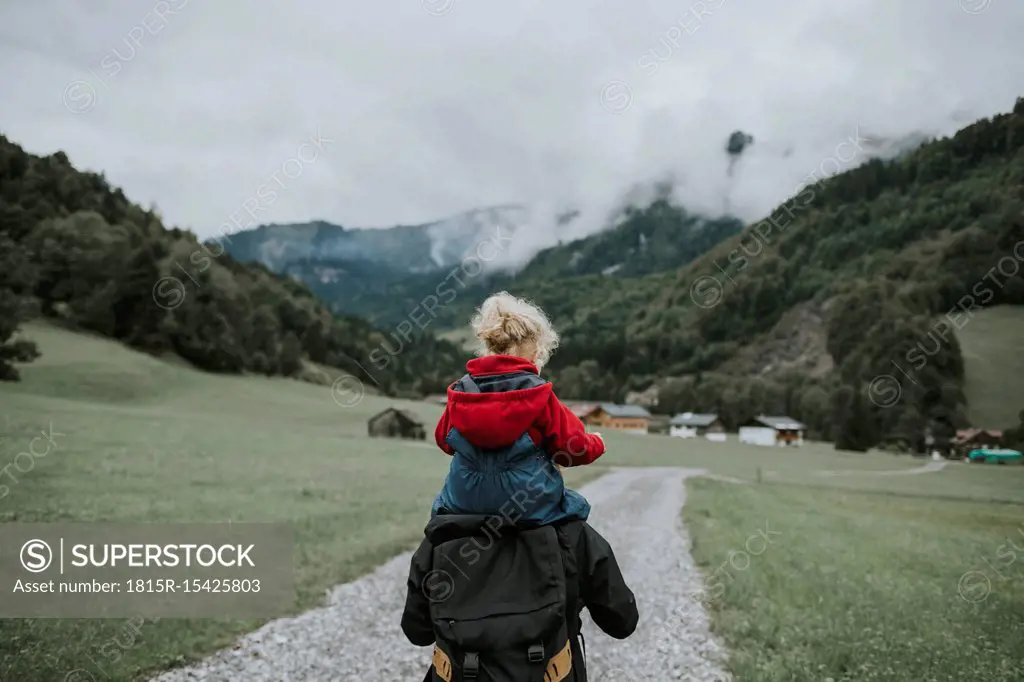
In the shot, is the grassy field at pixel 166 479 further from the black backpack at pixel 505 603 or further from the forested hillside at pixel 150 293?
the black backpack at pixel 505 603

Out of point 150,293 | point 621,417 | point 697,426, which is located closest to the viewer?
point 697,426

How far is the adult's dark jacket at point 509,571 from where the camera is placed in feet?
8.86

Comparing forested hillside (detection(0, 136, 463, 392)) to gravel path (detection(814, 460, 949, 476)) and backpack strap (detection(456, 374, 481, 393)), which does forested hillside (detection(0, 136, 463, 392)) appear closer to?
backpack strap (detection(456, 374, 481, 393))

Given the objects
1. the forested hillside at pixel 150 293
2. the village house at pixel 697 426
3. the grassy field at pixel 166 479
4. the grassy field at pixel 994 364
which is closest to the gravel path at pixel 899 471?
the grassy field at pixel 994 364

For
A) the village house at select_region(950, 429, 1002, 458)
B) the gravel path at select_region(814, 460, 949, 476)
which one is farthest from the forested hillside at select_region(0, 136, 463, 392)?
the village house at select_region(950, 429, 1002, 458)

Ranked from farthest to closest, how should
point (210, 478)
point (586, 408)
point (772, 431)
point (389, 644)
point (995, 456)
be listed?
point (586, 408)
point (772, 431)
point (210, 478)
point (995, 456)
point (389, 644)

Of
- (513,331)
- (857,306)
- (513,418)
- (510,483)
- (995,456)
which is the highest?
(857,306)

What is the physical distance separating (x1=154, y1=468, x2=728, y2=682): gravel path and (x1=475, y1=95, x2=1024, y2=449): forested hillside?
4.22 m

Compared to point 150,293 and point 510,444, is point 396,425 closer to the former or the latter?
point 150,293

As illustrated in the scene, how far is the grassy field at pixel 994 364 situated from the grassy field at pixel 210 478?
86 cm

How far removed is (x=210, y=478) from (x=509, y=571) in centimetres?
1285

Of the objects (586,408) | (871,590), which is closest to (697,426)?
(586,408)

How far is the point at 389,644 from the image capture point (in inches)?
283

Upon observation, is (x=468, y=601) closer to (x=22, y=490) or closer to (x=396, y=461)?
(x=22, y=490)
